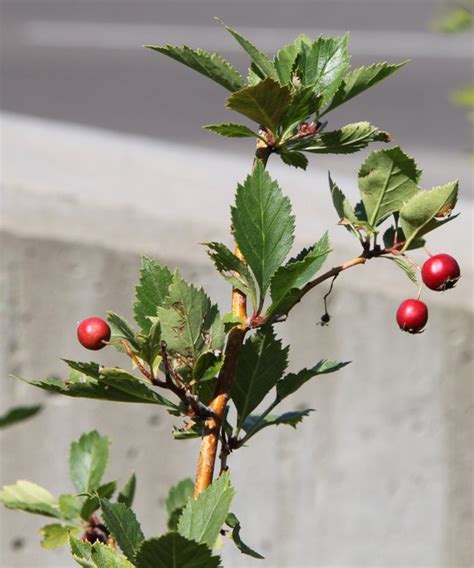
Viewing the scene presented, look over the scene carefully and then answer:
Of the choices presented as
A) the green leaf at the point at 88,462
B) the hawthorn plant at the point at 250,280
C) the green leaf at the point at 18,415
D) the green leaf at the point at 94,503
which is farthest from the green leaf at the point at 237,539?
the green leaf at the point at 18,415

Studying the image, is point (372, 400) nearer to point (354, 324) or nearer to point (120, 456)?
point (354, 324)

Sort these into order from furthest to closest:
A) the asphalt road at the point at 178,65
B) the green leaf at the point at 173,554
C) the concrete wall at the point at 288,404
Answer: the asphalt road at the point at 178,65, the concrete wall at the point at 288,404, the green leaf at the point at 173,554

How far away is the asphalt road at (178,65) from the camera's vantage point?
8133 mm

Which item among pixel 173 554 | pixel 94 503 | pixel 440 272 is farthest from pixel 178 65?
pixel 173 554

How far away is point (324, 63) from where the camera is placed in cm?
86

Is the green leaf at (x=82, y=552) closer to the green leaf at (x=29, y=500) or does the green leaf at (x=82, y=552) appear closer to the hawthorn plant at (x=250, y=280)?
the hawthorn plant at (x=250, y=280)

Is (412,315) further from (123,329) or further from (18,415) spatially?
(18,415)

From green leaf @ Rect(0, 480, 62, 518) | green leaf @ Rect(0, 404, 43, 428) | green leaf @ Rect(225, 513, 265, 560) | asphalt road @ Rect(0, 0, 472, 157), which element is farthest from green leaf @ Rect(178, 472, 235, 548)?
asphalt road @ Rect(0, 0, 472, 157)

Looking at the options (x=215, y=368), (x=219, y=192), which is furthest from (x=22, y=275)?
(x=215, y=368)

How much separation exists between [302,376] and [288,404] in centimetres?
142

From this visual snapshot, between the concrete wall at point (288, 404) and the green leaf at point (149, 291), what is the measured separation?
1297 mm

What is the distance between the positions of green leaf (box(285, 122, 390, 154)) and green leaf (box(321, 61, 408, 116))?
0.07ft

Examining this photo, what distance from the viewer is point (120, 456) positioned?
2.28 metres

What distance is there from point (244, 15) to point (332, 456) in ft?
30.8
